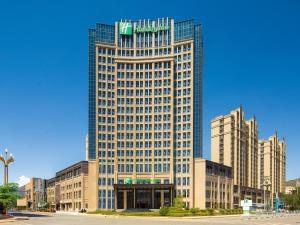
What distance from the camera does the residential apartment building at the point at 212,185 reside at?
145875 millimetres

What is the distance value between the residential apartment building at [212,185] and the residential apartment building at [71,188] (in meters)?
42.6

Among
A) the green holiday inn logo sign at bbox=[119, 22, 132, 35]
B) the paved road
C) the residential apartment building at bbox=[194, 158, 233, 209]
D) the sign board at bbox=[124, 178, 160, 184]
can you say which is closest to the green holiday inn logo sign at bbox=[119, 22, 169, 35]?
the green holiday inn logo sign at bbox=[119, 22, 132, 35]

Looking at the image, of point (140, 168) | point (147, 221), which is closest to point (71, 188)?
point (140, 168)

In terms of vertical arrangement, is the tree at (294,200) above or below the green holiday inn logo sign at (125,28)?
below

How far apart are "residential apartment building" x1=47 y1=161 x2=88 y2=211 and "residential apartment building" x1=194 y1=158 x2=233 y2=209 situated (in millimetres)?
42565

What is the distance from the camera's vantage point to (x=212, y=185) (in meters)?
152

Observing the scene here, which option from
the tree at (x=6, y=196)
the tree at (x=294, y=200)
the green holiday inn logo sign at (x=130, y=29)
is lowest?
the tree at (x=294, y=200)

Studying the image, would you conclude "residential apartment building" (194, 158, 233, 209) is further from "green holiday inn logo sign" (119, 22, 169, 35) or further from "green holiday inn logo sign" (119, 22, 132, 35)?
"green holiday inn logo sign" (119, 22, 132, 35)

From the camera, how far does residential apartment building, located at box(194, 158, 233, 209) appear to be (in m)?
146

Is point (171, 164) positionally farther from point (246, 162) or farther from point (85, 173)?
point (246, 162)

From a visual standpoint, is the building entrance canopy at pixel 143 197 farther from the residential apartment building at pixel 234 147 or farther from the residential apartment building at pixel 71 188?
the residential apartment building at pixel 234 147

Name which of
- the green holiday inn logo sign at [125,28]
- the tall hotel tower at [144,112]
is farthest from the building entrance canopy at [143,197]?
the green holiday inn logo sign at [125,28]

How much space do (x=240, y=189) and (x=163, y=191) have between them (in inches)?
1855

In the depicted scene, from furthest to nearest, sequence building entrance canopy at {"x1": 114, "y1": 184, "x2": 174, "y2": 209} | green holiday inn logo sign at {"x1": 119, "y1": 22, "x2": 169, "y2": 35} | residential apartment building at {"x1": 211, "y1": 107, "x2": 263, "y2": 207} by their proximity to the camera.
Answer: residential apartment building at {"x1": 211, "y1": 107, "x2": 263, "y2": 207}
green holiday inn logo sign at {"x1": 119, "y1": 22, "x2": 169, "y2": 35}
building entrance canopy at {"x1": 114, "y1": 184, "x2": 174, "y2": 209}
